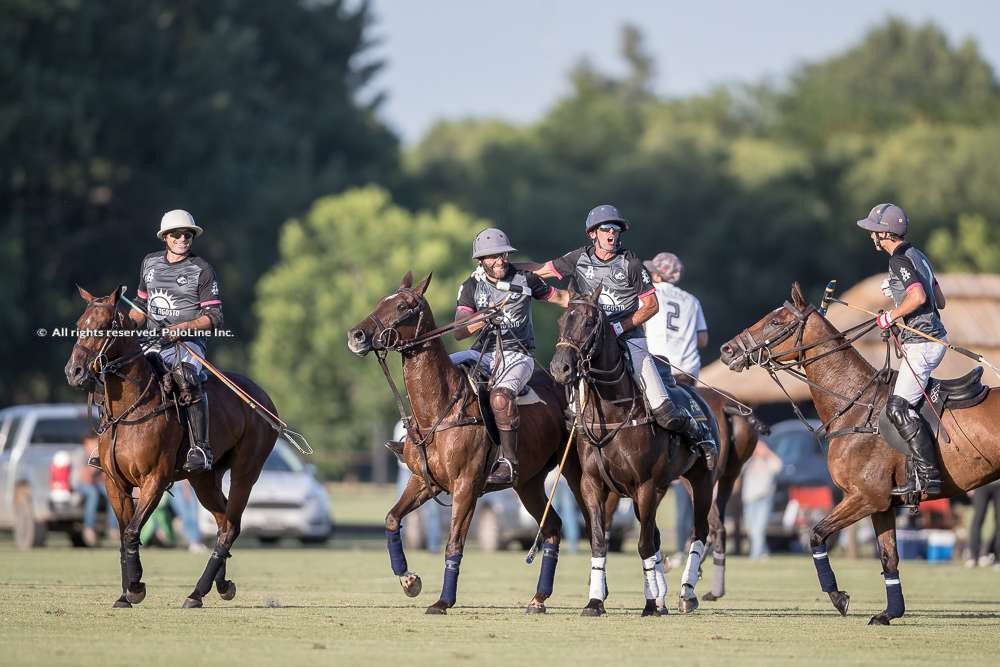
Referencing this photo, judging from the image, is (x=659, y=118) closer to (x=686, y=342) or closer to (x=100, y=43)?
(x=100, y=43)

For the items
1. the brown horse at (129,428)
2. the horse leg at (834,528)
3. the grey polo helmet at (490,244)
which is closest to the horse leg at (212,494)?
the brown horse at (129,428)

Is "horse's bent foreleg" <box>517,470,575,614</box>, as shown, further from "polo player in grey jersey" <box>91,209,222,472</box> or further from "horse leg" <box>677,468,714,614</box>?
"polo player in grey jersey" <box>91,209,222,472</box>

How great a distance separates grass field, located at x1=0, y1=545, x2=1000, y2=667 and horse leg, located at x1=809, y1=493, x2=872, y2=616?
1.27 ft

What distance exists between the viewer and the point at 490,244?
51.7 feet

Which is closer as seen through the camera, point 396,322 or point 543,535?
point 396,322

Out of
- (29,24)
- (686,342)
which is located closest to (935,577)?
(686,342)

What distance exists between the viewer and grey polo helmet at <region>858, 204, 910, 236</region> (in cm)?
1561

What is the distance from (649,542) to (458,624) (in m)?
1.96

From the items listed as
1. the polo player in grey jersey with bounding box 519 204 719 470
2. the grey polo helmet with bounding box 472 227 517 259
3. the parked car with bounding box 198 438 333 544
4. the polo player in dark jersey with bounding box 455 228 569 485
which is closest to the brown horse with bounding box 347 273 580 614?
the polo player in dark jersey with bounding box 455 228 569 485

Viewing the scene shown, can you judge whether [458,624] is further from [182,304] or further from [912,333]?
[912,333]

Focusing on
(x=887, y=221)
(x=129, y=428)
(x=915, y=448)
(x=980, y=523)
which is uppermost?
(x=887, y=221)

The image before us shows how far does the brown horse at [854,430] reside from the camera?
50.7 ft

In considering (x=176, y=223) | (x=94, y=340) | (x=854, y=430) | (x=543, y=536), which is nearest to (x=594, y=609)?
(x=543, y=536)

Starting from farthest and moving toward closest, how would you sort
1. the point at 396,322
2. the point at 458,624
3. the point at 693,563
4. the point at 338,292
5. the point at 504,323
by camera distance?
the point at 338,292, the point at 693,563, the point at 504,323, the point at 396,322, the point at 458,624
